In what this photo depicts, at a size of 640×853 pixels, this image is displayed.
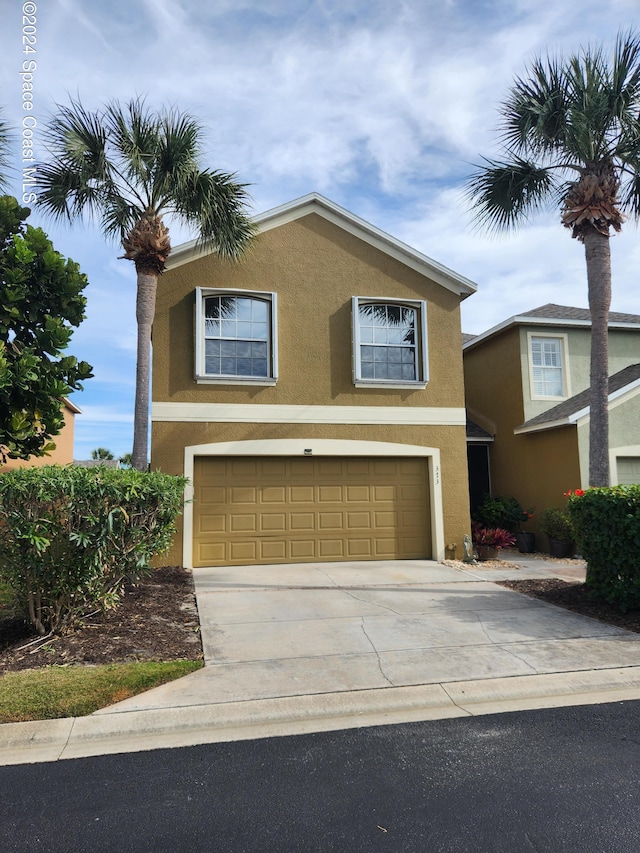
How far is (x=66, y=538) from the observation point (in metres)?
6.12

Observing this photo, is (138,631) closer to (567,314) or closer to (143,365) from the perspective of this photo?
(143,365)

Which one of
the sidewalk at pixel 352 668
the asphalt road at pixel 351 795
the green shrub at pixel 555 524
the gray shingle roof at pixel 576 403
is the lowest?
the asphalt road at pixel 351 795

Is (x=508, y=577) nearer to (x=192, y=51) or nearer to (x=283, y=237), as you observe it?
(x=283, y=237)

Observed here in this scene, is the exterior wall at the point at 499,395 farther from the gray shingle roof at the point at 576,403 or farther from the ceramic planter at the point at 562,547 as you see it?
the ceramic planter at the point at 562,547

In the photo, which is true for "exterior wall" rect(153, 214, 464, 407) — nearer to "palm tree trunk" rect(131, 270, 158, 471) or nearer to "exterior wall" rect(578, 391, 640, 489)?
"palm tree trunk" rect(131, 270, 158, 471)

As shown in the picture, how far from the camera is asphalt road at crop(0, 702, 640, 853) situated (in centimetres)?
311

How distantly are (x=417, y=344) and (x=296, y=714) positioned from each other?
31.1 ft

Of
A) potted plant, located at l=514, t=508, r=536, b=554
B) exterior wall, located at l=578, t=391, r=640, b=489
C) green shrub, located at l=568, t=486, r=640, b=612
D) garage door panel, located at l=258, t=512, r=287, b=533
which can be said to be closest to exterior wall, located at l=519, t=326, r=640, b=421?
exterior wall, located at l=578, t=391, r=640, b=489

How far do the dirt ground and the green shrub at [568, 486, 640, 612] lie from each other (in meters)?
0.26

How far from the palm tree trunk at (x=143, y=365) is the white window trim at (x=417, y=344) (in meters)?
4.24

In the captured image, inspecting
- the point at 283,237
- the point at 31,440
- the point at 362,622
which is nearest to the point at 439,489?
the point at 362,622

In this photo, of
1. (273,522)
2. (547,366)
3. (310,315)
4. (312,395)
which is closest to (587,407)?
(547,366)

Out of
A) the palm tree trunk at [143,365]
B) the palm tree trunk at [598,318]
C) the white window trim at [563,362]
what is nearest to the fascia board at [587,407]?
the white window trim at [563,362]

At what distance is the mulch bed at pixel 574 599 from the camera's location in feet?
24.6
